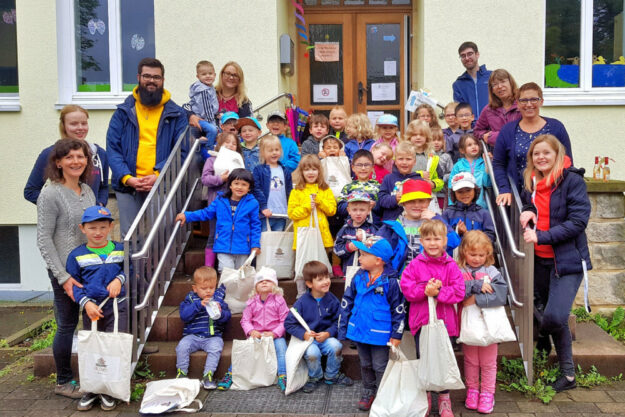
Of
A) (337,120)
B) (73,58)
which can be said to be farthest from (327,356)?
(73,58)

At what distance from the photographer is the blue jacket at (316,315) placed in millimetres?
4547

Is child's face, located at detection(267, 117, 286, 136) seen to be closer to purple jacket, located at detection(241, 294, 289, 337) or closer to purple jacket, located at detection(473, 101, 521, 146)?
purple jacket, located at detection(473, 101, 521, 146)

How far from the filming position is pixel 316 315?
457 centimetres

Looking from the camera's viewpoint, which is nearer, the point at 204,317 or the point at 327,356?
the point at 327,356

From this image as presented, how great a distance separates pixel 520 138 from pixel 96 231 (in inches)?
127

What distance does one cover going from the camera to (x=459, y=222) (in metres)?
4.84

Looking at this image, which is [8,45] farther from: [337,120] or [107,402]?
[107,402]

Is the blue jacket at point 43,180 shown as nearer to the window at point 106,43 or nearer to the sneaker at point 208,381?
the sneaker at point 208,381

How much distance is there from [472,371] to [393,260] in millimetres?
933

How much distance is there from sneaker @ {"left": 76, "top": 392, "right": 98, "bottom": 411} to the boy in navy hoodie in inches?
55.8

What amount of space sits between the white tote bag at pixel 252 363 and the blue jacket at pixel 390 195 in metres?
1.44

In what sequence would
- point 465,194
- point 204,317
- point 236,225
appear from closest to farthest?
point 204,317 < point 465,194 < point 236,225

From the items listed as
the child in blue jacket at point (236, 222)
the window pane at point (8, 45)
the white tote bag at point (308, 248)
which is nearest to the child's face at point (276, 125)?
the child in blue jacket at point (236, 222)

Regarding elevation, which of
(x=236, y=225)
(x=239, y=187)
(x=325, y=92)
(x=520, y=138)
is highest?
(x=325, y=92)
